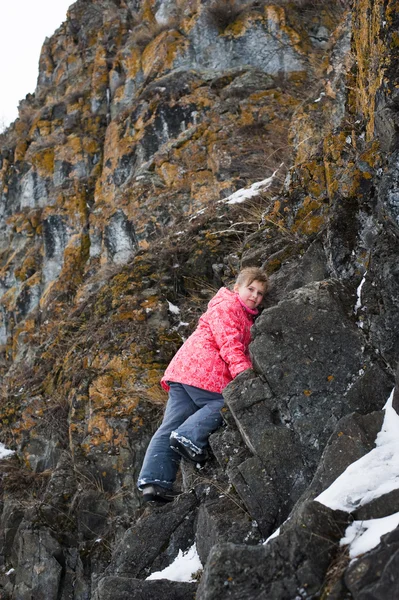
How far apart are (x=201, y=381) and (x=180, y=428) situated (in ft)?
1.45

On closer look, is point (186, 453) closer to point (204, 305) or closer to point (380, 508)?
point (380, 508)

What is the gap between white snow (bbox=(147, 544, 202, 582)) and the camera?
3.98 meters

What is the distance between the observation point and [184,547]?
14.3ft

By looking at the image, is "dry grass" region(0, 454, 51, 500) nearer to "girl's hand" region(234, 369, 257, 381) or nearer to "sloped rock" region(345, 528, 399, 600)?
"girl's hand" region(234, 369, 257, 381)

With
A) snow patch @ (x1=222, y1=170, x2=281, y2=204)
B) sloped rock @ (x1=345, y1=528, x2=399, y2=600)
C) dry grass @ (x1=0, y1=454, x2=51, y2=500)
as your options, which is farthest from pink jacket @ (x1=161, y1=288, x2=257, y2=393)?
snow patch @ (x1=222, y1=170, x2=281, y2=204)

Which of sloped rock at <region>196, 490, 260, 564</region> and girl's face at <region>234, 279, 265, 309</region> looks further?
girl's face at <region>234, 279, 265, 309</region>

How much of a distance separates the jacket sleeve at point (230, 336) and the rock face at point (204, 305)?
349mm

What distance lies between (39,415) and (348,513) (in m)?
6.09

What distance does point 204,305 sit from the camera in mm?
7398

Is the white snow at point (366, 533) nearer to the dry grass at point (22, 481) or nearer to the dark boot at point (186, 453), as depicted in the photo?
the dark boot at point (186, 453)

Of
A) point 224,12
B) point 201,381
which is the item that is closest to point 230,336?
point 201,381

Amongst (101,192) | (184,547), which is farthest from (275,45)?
(184,547)

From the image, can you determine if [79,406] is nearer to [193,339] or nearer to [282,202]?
[193,339]

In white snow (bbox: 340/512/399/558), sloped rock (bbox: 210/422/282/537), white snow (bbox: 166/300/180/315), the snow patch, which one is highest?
the snow patch
